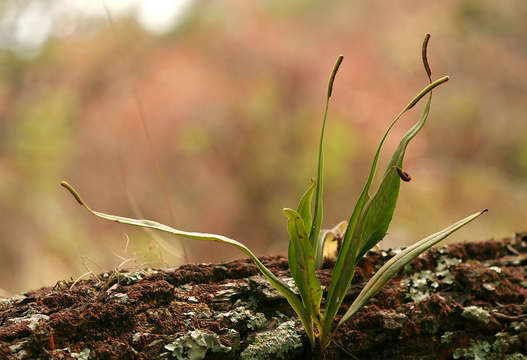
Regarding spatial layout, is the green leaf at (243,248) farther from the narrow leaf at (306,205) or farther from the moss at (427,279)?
the moss at (427,279)

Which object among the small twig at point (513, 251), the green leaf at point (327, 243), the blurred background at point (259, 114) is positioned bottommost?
the green leaf at point (327, 243)

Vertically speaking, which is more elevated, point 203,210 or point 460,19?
point 460,19

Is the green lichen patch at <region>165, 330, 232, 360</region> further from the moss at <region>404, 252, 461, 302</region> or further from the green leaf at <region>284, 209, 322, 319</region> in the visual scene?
the moss at <region>404, 252, 461, 302</region>

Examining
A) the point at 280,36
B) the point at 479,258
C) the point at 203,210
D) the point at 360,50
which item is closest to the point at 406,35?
the point at 360,50

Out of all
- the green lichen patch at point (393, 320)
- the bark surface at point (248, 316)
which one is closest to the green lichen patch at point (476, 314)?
the bark surface at point (248, 316)

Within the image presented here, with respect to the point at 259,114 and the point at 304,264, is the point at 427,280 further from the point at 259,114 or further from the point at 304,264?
the point at 259,114

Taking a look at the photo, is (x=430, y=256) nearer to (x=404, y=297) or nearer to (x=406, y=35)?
(x=404, y=297)

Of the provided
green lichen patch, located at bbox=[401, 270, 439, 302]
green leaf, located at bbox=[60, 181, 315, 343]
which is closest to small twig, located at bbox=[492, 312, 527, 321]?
green lichen patch, located at bbox=[401, 270, 439, 302]
